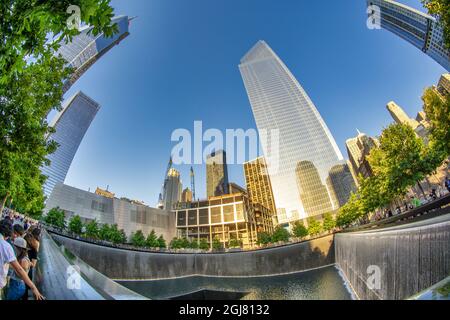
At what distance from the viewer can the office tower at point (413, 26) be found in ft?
247

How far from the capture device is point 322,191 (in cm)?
13388

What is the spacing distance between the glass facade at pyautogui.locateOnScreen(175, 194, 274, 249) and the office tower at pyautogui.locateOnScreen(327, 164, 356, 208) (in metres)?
66.8

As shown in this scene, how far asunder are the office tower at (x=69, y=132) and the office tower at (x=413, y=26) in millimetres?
170351

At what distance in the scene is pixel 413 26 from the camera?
85.6 meters

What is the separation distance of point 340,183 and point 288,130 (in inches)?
1957

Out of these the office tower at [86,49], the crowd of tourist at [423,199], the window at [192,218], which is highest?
the office tower at [86,49]

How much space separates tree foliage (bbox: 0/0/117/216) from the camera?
10.7 ft

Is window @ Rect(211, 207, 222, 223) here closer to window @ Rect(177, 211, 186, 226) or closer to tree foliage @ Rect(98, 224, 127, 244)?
window @ Rect(177, 211, 186, 226)

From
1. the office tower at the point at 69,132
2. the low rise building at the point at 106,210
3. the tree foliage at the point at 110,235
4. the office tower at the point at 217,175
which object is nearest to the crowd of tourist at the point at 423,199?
the tree foliage at the point at 110,235

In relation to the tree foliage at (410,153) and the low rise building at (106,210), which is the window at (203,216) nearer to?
the low rise building at (106,210)

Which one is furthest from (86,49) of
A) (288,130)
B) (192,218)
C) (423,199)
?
(423,199)

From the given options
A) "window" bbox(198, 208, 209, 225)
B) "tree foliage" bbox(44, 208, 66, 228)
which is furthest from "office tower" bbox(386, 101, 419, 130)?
"tree foliage" bbox(44, 208, 66, 228)

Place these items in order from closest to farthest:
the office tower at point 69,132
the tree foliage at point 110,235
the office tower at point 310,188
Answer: the tree foliage at point 110,235 → the office tower at point 310,188 → the office tower at point 69,132
